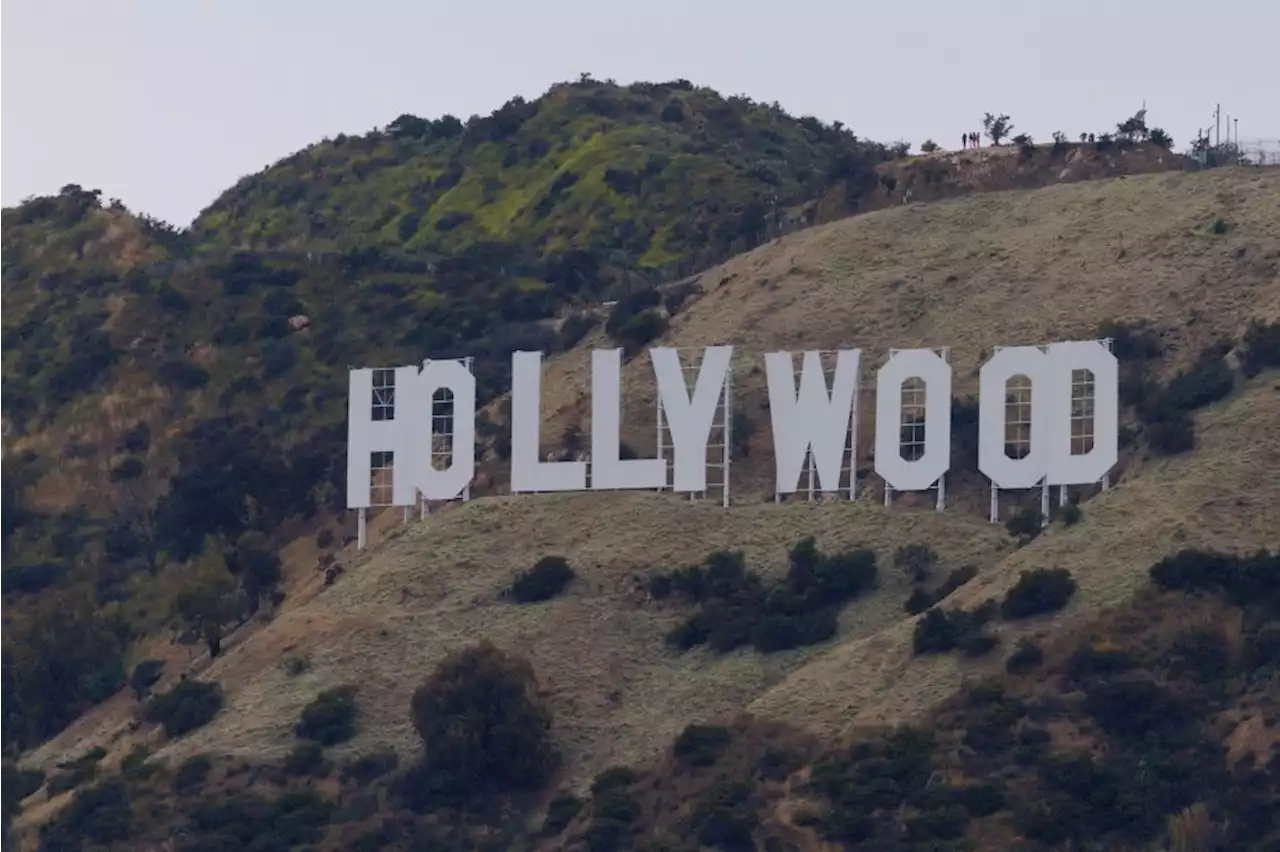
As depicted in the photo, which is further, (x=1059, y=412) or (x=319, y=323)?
(x=319, y=323)

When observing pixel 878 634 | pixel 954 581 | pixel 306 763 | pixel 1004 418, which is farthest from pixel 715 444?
pixel 306 763

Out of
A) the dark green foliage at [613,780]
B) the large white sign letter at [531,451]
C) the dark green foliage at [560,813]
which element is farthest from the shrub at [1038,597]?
the large white sign letter at [531,451]

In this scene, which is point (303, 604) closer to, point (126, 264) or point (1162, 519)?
point (1162, 519)

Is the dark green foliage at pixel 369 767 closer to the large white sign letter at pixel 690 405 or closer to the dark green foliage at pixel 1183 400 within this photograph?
the large white sign letter at pixel 690 405

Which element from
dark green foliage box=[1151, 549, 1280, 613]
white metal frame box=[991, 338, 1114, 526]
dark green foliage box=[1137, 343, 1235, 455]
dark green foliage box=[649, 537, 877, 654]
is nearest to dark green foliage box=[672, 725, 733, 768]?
dark green foliage box=[649, 537, 877, 654]

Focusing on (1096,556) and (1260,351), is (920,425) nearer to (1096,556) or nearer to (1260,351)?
(1096,556)

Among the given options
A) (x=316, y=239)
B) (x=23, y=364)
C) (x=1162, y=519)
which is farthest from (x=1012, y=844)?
(x=316, y=239)

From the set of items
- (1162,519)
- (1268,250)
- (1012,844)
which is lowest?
(1012,844)
